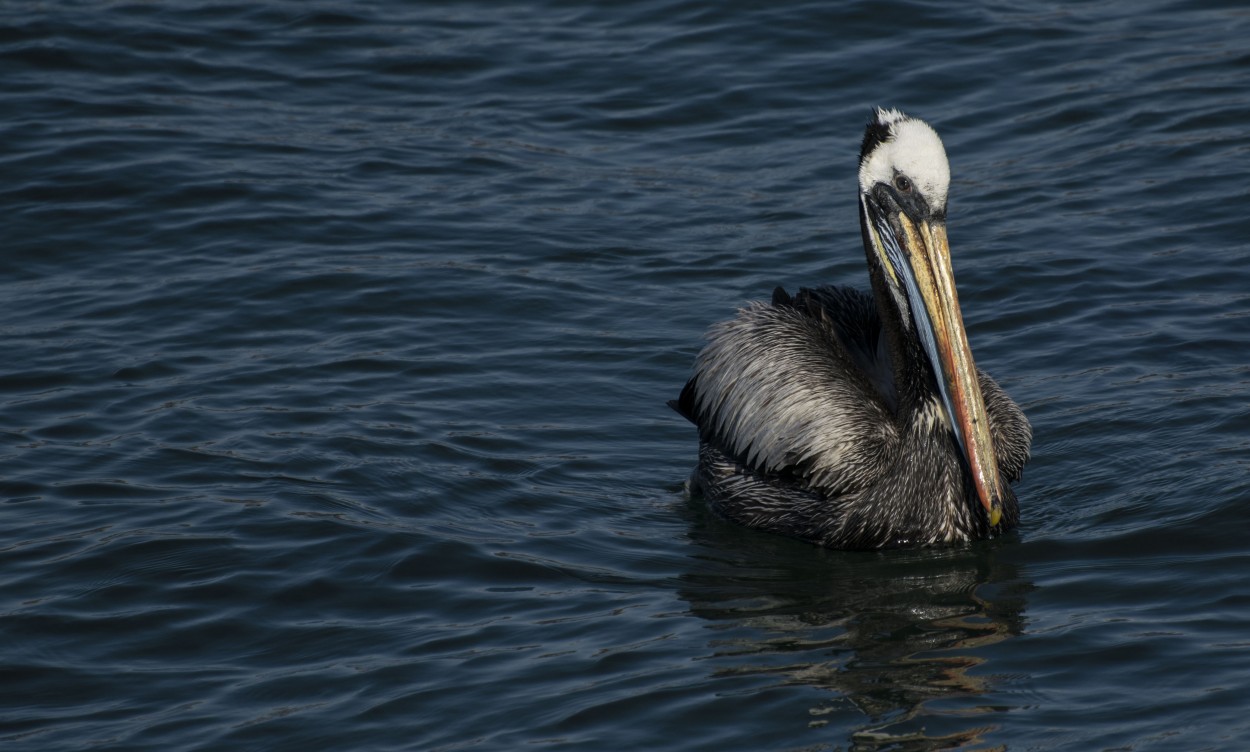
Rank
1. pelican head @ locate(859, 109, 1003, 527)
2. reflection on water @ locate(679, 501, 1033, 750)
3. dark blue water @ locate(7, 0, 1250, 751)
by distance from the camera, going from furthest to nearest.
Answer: pelican head @ locate(859, 109, 1003, 527)
dark blue water @ locate(7, 0, 1250, 751)
reflection on water @ locate(679, 501, 1033, 750)

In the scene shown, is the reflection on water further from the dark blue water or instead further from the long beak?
the long beak

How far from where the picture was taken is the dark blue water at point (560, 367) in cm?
559

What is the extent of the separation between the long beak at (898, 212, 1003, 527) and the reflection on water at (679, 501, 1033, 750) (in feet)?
1.15

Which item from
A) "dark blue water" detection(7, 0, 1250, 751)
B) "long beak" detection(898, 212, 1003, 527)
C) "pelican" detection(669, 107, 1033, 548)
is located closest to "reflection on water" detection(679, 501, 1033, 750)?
"dark blue water" detection(7, 0, 1250, 751)

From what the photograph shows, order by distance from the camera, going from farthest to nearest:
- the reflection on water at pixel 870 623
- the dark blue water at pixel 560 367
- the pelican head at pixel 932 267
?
the pelican head at pixel 932 267 → the dark blue water at pixel 560 367 → the reflection on water at pixel 870 623

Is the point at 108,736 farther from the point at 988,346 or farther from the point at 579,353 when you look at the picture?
the point at 988,346

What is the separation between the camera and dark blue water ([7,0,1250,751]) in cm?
559

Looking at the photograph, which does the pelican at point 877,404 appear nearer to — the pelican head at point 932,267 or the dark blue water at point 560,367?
the pelican head at point 932,267

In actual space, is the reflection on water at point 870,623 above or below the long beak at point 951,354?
below

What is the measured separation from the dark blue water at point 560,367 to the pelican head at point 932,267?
459 millimetres

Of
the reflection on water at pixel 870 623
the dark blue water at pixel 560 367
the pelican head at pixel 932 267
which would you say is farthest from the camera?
the pelican head at pixel 932 267

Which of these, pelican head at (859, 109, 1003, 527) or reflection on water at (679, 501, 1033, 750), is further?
pelican head at (859, 109, 1003, 527)

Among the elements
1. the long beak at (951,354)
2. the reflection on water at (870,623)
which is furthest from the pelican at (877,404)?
the reflection on water at (870,623)

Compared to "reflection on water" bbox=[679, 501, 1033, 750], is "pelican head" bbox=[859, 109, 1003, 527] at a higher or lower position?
higher
